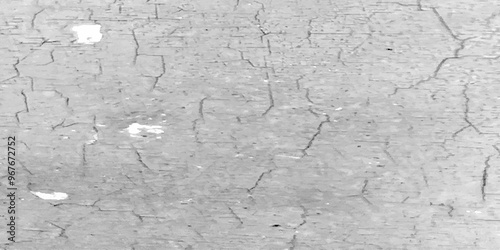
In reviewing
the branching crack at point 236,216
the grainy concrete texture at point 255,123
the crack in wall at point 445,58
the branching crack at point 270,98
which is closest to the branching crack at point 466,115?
the grainy concrete texture at point 255,123

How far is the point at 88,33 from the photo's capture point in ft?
17.3

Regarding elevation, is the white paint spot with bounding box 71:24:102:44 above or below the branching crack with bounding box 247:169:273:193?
above

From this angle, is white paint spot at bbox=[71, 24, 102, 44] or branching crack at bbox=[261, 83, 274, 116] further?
white paint spot at bbox=[71, 24, 102, 44]

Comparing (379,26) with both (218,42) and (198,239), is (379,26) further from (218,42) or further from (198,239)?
(198,239)

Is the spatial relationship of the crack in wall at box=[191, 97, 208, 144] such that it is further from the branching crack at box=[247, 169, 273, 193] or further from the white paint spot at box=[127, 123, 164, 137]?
the branching crack at box=[247, 169, 273, 193]

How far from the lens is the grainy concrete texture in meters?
3.86

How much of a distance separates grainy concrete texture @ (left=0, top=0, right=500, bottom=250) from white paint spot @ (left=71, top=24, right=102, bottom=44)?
52mm

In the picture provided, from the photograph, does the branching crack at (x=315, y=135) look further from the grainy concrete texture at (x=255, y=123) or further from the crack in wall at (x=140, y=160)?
the crack in wall at (x=140, y=160)

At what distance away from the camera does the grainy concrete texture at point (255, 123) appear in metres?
3.86

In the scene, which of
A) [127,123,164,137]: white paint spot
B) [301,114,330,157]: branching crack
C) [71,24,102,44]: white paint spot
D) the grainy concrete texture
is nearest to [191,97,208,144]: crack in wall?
the grainy concrete texture

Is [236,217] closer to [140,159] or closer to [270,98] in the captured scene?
[140,159]

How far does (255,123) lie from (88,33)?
1.28 meters

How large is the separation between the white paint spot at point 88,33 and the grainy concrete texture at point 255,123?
5cm

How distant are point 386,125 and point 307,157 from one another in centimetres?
47
